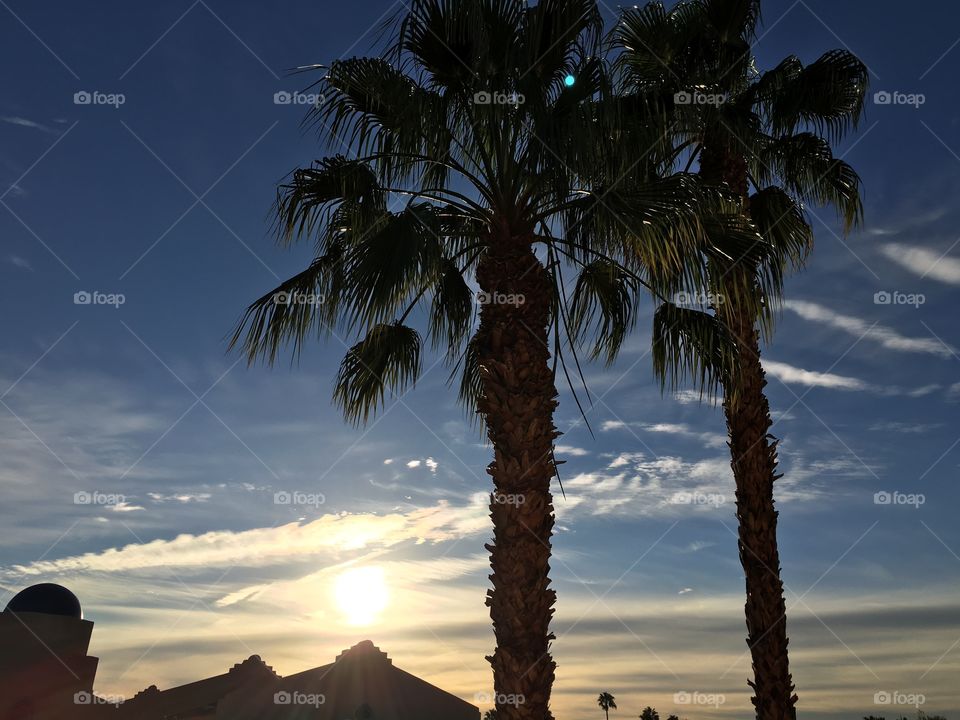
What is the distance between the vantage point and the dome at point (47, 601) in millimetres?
23141

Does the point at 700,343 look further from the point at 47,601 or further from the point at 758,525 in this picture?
the point at 47,601

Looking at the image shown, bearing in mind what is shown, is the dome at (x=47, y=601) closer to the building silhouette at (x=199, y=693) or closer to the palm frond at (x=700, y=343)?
the building silhouette at (x=199, y=693)

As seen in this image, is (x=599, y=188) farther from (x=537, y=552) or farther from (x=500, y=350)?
(x=537, y=552)

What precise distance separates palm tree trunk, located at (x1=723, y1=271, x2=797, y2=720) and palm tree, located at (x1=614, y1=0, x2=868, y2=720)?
0.6 inches

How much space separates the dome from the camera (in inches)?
911

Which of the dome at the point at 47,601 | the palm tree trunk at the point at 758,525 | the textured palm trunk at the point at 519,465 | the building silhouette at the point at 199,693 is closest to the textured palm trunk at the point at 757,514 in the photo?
the palm tree trunk at the point at 758,525

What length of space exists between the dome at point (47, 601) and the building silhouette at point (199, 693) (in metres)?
0.03

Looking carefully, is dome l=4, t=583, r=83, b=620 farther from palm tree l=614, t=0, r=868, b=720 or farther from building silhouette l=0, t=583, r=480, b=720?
palm tree l=614, t=0, r=868, b=720

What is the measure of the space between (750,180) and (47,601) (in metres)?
23.7

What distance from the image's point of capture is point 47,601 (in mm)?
23547

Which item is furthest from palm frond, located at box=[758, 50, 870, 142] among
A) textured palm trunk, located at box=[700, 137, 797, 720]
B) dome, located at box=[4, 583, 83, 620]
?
dome, located at box=[4, 583, 83, 620]

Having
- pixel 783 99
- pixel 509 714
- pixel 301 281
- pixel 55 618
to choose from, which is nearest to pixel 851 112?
pixel 783 99

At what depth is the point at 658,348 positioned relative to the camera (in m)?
10.9

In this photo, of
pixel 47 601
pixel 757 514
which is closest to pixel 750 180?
pixel 757 514
